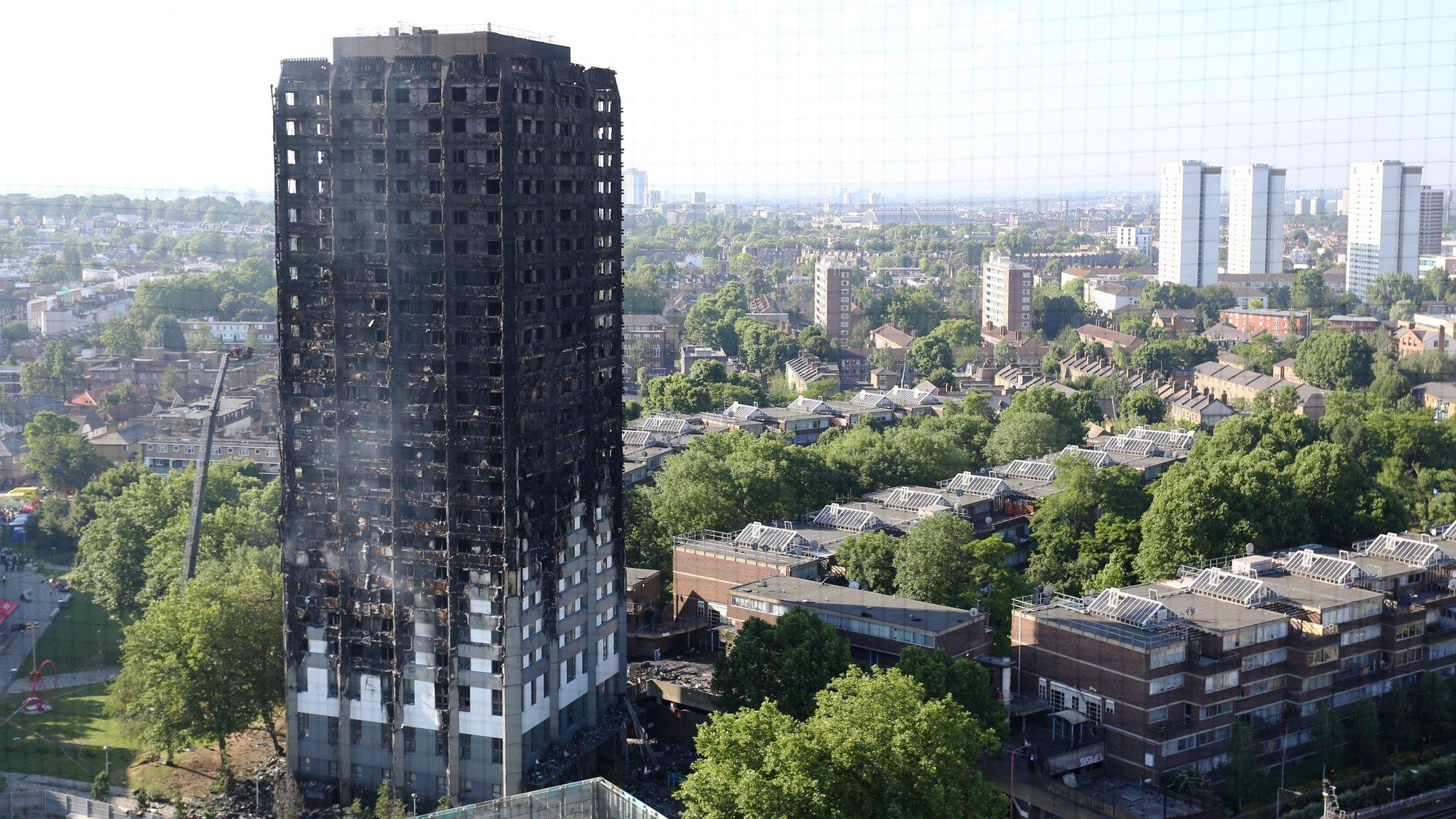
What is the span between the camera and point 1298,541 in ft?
38.7

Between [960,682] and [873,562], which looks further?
[873,562]

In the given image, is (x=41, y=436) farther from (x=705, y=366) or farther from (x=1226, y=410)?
(x=1226, y=410)

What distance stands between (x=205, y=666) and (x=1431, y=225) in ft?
93.6

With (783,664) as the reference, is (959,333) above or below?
above

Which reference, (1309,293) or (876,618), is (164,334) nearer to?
(876,618)

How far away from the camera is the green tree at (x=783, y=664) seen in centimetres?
827

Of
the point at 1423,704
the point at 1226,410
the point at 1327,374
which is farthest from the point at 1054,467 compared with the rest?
the point at 1327,374

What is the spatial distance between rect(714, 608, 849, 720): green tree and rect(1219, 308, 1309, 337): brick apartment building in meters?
19.3

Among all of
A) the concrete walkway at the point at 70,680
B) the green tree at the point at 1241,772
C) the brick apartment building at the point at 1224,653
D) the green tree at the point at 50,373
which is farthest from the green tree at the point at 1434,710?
the green tree at the point at 50,373

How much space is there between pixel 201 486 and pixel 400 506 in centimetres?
292

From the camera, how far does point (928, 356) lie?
23.6 meters

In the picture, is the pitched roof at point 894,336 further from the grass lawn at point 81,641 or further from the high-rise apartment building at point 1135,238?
the high-rise apartment building at point 1135,238

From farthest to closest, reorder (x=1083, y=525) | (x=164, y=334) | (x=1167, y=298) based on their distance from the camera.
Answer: (x=1167, y=298), (x=164, y=334), (x=1083, y=525)

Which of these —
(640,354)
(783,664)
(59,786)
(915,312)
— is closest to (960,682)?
(783,664)
